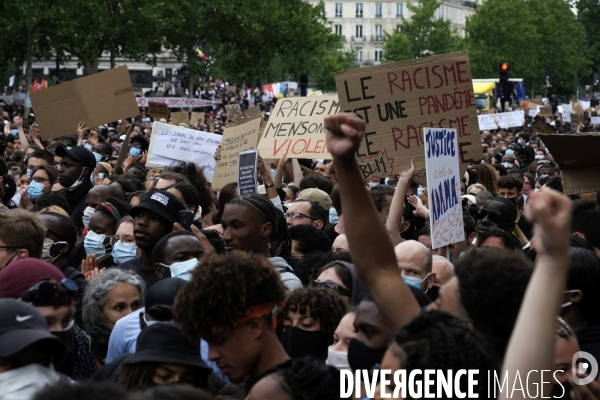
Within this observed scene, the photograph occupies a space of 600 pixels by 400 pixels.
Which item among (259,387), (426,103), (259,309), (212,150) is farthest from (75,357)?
(212,150)

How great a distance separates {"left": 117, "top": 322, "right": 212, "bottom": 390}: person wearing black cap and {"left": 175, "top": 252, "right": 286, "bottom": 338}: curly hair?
15 cm

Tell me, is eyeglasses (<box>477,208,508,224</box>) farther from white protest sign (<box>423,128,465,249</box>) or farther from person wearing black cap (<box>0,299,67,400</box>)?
person wearing black cap (<box>0,299,67,400</box>)

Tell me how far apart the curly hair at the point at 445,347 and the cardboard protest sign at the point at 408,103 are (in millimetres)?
5282

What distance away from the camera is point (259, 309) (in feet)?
11.9

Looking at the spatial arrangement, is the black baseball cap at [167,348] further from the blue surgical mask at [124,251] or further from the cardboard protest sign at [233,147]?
the cardboard protest sign at [233,147]

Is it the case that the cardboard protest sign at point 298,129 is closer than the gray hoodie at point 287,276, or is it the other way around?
the gray hoodie at point 287,276

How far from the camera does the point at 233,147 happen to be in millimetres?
10391

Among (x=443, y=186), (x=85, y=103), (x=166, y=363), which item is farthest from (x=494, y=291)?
(x=85, y=103)

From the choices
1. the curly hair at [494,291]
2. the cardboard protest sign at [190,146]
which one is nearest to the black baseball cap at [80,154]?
the cardboard protest sign at [190,146]

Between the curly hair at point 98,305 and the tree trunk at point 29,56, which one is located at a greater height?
the tree trunk at point 29,56

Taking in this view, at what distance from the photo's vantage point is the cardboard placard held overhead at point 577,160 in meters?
7.04

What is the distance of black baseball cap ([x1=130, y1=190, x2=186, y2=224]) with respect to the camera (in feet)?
20.1

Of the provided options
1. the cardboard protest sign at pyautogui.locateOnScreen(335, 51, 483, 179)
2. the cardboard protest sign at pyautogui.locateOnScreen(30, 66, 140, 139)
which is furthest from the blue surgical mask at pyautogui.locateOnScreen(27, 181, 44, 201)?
the cardboard protest sign at pyautogui.locateOnScreen(30, 66, 140, 139)

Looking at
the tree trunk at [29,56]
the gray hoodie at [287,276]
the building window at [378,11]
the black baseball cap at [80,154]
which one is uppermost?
the building window at [378,11]
